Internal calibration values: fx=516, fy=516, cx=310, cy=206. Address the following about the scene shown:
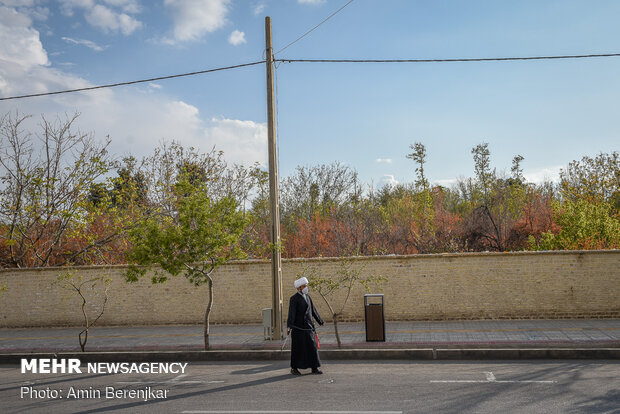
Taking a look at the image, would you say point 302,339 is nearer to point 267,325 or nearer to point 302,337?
point 302,337

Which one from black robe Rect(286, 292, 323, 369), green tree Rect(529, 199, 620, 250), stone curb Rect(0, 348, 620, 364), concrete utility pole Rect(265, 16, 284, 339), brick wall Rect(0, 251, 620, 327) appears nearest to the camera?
black robe Rect(286, 292, 323, 369)

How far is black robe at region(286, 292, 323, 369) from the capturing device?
383 inches

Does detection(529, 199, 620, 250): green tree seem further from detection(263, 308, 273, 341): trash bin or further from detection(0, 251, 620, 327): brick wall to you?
detection(263, 308, 273, 341): trash bin

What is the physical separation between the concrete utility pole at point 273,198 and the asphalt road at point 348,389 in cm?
195

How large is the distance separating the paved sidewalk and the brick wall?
47cm

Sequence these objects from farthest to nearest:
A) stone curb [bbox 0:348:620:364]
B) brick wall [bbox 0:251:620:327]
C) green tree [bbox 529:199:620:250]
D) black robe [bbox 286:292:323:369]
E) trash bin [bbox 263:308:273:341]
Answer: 1. green tree [bbox 529:199:620:250]
2. brick wall [bbox 0:251:620:327]
3. trash bin [bbox 263:308:273:341]
4. stone curb [bbox 0:348:620:364]
5. black robe [bbox 286:292:323:369]

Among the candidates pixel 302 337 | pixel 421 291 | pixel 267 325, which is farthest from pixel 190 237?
pixel 421 291

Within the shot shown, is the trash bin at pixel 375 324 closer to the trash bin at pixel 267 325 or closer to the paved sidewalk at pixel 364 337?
the paved sidewalk at pixel 364 337

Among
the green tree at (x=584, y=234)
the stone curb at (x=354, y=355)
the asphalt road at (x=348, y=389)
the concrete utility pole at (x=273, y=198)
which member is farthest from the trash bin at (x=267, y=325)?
the green tree at (x=584, y=234)

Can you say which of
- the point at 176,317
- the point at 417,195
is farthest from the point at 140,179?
the point at 417,195

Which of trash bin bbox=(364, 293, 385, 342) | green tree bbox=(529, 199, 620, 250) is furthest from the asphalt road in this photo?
green tree bbox=(529, 199, 620, 250)

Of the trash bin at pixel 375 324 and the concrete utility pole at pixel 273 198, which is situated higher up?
the concrete utility pole at pixel 273 198

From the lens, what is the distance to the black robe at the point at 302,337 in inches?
383

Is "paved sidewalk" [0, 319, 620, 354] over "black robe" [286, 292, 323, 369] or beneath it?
Answer: beneath
